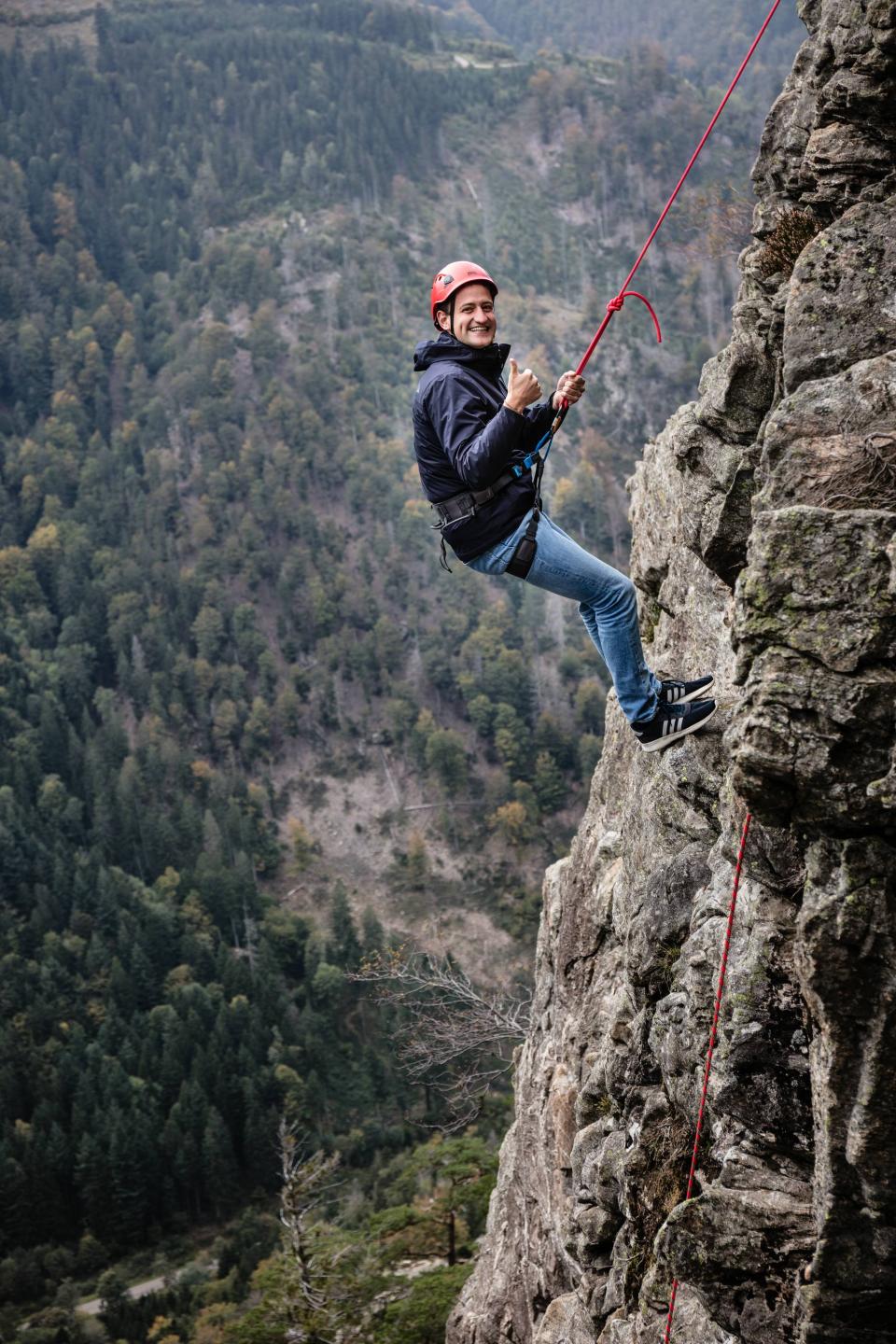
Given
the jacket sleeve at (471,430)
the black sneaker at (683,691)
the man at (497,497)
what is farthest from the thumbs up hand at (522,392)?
the black sneaker at (683,691)

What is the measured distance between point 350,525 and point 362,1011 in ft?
213

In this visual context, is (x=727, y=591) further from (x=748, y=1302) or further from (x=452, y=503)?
(x=748, y=1302)

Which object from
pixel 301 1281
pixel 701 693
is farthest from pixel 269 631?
pixel 701 693

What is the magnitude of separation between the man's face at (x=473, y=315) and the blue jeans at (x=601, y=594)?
125cm

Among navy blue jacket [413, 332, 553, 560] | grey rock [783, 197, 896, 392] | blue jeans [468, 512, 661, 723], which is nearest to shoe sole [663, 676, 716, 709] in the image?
blue jeans [468, 512, 661, 723]

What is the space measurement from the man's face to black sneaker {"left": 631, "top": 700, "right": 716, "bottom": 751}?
2.81 meters

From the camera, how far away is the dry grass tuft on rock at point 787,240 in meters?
7.84

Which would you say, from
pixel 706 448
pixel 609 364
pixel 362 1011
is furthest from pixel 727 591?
pixel 609 364

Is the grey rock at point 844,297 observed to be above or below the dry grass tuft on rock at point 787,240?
below

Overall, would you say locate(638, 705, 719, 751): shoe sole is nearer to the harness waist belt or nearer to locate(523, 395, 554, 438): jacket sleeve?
the harness waist belt

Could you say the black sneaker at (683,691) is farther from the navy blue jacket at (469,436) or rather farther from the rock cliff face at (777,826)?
the navy blue jacket at (469,436)

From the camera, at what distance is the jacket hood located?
822 centimetres

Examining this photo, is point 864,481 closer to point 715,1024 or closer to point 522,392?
point 522,392

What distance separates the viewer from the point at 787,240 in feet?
26.2
